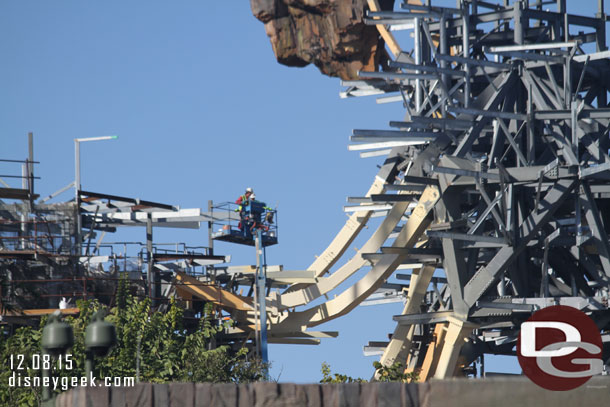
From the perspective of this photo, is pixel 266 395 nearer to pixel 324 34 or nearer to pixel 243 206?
pixel 243 206

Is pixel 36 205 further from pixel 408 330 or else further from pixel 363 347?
pixel 408 330

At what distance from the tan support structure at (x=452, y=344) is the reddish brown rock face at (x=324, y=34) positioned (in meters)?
20.3

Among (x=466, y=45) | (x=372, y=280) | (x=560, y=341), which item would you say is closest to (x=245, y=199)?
(x=372, y=280)

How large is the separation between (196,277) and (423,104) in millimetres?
14803

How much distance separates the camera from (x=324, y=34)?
55219mm

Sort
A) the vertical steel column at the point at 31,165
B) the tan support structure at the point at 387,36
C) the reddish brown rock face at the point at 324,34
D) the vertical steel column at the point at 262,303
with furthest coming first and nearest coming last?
the reddish brown rock face at the point at 324,34
the tan support structure at the point at 387,36
the vertical steel column at the point at 31,165
the vertical steel column at the point at 262,303

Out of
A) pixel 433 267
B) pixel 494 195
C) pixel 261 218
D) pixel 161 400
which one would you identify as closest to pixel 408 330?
pixel 433 267

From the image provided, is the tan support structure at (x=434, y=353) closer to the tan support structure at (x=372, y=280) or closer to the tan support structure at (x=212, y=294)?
the tan support structure at (x=372, y=280)

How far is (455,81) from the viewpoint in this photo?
139 feet

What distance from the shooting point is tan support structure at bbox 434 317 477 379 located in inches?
1427

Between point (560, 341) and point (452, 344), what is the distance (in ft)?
33.1

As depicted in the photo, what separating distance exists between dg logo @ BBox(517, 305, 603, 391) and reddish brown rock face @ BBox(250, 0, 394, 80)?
1988cm

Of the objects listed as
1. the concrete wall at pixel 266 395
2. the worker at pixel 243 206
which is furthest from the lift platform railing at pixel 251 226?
the concrete wall at pixel 266 395

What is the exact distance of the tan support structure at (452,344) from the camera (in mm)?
36250
